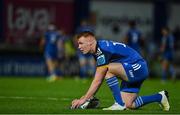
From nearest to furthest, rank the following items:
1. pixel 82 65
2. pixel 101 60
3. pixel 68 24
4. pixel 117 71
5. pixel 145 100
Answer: pixel 101 60 → pixel 117 71 → pixel 145 100 → pixel 82 65 → pixel 68 24

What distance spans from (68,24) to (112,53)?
72.6ft

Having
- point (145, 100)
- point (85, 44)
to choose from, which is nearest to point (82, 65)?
point (145, 100)

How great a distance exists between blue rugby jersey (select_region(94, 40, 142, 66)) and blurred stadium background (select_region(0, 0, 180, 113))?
16.4m

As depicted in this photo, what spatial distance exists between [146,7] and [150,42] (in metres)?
1.87

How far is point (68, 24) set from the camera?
35.4 metres

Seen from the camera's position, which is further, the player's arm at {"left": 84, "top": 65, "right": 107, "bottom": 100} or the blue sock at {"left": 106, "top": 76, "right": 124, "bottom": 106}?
the blue sock at {"left": 106, "top": 76, "right": 124, "bottom": 106}

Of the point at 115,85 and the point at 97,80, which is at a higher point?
the point at 97,80

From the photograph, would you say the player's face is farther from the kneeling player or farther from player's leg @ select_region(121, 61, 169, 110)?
player's leg @ select_region(121, 61, 169, 110)

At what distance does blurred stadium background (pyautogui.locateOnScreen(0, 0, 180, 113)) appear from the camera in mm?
32969

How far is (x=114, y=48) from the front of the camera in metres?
13.4

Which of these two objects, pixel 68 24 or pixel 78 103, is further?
pixel 68 24

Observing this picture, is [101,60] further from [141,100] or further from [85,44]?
[141,100]

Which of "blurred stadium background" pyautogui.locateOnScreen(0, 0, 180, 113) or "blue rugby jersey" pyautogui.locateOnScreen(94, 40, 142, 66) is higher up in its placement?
"blue rugby jersey" pyautogui.locateOnScreen(94, 40, 142, 66)

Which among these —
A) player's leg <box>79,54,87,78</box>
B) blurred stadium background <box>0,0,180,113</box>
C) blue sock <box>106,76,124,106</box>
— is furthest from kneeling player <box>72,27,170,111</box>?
blurred stadium background <box>0,0,180,113</box>
